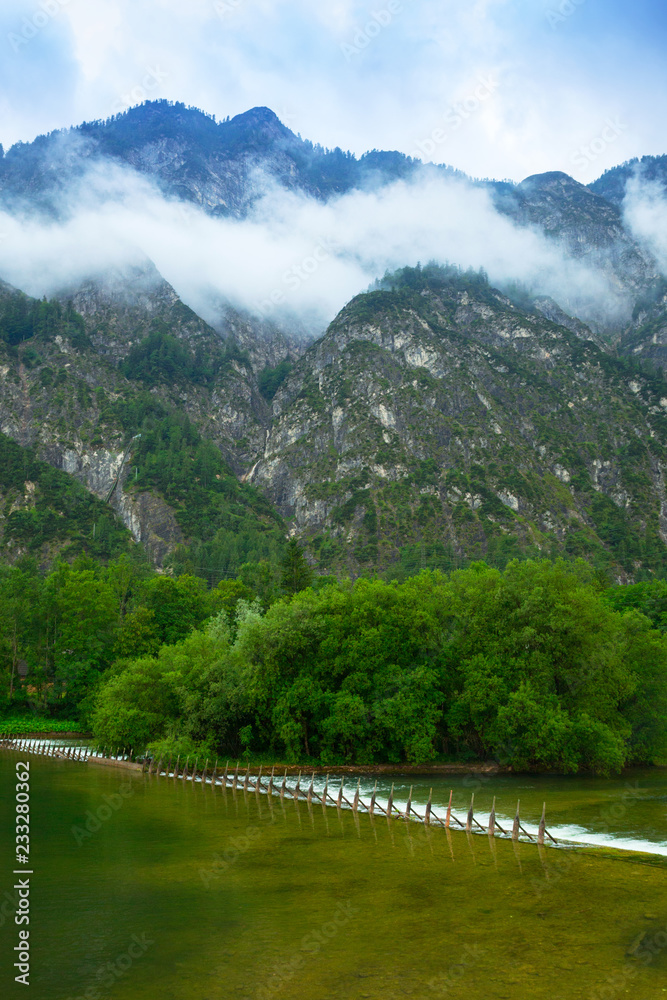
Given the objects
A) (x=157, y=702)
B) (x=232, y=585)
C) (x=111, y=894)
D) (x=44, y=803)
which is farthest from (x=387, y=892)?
(x=232, y=585)

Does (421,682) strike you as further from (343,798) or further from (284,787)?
(343,798)

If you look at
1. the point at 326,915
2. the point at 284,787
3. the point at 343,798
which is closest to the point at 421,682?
the point at 284,787

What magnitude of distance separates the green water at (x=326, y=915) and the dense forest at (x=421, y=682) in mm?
22748

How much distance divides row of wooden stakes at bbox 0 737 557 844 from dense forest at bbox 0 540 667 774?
2.10 meters

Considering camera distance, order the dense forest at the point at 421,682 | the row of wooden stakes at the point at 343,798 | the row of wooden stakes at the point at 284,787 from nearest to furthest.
Answer: the row of wooden stakes at the point at 343,798, the row of wooden stakes at the point at 284,787, the dense forest at the point at 421,682

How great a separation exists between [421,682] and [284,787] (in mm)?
16413

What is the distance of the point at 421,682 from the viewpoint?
59.2 meters

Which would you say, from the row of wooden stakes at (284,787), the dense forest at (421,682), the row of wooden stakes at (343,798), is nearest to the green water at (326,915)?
the row of wooden stakes at (343,798)

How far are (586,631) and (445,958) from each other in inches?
1730

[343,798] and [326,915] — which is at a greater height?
[326,915]

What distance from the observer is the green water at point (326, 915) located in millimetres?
16375

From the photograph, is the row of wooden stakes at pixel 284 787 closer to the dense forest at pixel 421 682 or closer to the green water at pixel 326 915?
the green water at pixel 326 915

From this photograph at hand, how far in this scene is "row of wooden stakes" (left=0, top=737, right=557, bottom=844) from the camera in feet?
111

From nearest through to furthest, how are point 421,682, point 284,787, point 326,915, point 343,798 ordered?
point 326,915 → point 343,798 → point 284,787 → point 421,682
